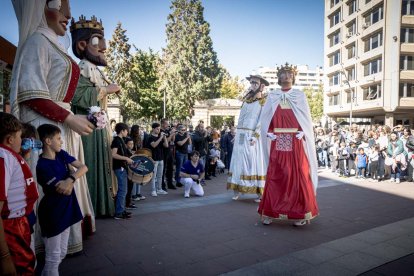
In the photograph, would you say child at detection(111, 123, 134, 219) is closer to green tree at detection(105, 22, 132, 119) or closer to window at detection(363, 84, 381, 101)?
green tree at detection(105, 22, 132, 119)

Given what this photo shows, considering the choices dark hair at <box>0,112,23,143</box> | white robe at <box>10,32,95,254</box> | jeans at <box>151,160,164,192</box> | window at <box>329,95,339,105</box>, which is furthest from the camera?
window at <box>329,95,339,105</box>

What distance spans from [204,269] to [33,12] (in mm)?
3217

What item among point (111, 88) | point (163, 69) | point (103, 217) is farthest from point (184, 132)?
point (163, 69)

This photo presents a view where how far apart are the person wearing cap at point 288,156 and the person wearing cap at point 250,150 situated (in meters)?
1.81

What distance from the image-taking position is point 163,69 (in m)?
43.2

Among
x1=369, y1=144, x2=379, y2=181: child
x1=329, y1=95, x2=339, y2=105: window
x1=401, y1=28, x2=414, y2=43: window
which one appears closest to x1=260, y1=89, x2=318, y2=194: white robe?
x1=369, y1=144, x2=379, y2=181: child

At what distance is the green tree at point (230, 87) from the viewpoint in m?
53.6

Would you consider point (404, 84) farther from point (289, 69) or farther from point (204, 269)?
point (204, 269)

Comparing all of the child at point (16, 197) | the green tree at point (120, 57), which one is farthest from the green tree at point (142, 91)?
the child at point (16, 197)

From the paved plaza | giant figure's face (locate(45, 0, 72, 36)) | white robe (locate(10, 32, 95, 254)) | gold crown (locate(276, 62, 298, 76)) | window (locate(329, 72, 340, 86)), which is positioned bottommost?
the paved plaza

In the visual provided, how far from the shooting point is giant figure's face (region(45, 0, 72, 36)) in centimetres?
341

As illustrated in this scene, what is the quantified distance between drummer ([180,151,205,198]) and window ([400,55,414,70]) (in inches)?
1263

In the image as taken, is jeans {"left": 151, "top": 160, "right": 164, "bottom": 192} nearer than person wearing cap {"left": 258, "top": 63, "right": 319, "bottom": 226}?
No

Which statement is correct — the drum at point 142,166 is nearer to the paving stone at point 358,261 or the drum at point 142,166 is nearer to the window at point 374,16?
the paving stone at point 358,261
